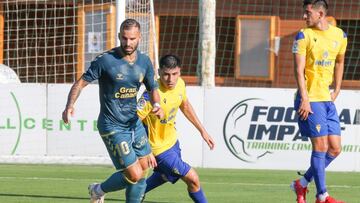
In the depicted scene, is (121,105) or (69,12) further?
(69,12)

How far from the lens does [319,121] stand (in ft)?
36.8

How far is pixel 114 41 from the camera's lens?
18.4 m

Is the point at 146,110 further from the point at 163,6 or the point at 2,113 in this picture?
the point at 163,6

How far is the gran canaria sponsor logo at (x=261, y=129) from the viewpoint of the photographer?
17.6 meters

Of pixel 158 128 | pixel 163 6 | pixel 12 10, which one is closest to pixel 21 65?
pixel 12 10

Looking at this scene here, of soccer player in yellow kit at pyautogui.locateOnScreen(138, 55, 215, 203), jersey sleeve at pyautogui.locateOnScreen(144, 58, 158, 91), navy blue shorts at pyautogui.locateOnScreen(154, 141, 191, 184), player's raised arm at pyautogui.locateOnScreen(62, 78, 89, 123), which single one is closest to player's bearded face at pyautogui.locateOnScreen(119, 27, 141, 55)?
jersey sleeve at pyautogui.locateOnScreen(144, 58, 158, 91)

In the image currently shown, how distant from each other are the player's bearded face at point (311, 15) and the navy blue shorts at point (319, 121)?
0.79m

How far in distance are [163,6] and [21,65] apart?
3769 mm

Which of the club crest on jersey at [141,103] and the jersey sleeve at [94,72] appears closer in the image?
the jersey sleeve at [94,72]

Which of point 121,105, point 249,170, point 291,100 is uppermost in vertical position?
point 121,105

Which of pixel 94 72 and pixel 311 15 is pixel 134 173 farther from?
pixel 311 15

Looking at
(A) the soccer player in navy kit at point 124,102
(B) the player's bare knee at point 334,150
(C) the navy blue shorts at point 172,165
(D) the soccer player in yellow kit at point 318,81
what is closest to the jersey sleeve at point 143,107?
(C) the navy blue shorts at point 172,165

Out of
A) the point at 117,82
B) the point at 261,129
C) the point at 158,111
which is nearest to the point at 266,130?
the point at 261,129

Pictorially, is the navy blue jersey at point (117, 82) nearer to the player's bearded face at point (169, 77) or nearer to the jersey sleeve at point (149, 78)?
the jersey sleeve at point (149, 78)
